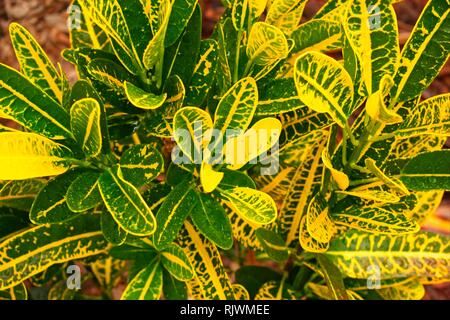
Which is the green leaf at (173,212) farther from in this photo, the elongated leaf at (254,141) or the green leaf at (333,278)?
the green leaf at (333,278)

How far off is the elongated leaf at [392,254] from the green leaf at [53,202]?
0.32 meters

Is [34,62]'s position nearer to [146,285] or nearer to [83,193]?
[83,193]

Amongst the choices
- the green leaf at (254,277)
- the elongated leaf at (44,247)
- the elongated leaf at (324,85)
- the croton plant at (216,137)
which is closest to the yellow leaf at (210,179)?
the croton plant at (216,137)

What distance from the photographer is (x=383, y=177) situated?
1.63 ft

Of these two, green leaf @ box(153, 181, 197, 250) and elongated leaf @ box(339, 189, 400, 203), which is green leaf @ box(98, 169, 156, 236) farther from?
elongated leaf @ box(339, 189, 400, 203)

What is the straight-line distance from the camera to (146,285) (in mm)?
646

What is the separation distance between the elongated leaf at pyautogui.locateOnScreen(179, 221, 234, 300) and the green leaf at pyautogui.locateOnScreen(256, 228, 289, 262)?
0.06 m

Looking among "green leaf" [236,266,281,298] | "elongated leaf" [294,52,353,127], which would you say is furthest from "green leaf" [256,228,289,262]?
"elongated leaf" [294,52,353,127]

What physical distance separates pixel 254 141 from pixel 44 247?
28 centimetres

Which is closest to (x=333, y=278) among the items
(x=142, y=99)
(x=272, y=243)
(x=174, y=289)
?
(x=272, y=243)

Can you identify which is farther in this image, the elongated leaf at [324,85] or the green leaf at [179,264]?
the green leaf at [179,264]

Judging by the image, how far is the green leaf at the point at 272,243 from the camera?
0.69m

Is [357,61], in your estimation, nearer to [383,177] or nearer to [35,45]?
[383,177]

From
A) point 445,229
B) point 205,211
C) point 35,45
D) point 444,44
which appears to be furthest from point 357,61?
point 445,229
